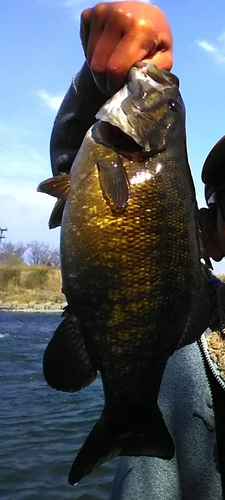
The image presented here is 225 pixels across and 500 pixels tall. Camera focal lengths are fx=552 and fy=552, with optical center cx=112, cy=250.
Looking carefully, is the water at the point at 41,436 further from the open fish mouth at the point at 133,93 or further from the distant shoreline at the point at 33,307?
the distant shoreline at the point at 33,307

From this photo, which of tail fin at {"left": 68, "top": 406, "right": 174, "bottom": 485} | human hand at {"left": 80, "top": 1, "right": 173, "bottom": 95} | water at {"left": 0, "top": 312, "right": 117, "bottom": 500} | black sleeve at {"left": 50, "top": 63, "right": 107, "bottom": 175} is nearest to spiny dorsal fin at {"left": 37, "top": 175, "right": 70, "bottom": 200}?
human hand at {"left": 80, "top": 1, "right": 173, "bottom": 95}

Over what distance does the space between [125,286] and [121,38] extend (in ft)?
2.73

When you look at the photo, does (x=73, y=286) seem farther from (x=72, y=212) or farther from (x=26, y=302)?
(x=26, y=302)

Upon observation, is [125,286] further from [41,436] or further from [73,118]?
[41,436]

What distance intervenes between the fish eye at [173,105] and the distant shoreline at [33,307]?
41082 mm

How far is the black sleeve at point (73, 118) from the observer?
102 inches

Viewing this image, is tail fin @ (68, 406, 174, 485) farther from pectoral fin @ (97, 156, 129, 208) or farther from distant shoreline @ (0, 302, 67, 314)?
distant shoreline @ (0, 302, 67, 314)

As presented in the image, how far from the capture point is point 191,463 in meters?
2.57

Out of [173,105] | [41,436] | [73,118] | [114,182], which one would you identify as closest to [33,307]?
[41,436]

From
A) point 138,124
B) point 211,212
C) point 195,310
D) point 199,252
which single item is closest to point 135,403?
point 195,310

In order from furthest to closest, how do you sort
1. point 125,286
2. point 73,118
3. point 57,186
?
point 73,118
point 57,186
point 125,286

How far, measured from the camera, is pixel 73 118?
2.77 metres

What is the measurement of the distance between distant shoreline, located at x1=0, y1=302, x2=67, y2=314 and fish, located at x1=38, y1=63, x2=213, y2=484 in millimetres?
41200

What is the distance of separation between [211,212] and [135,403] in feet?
4.52
